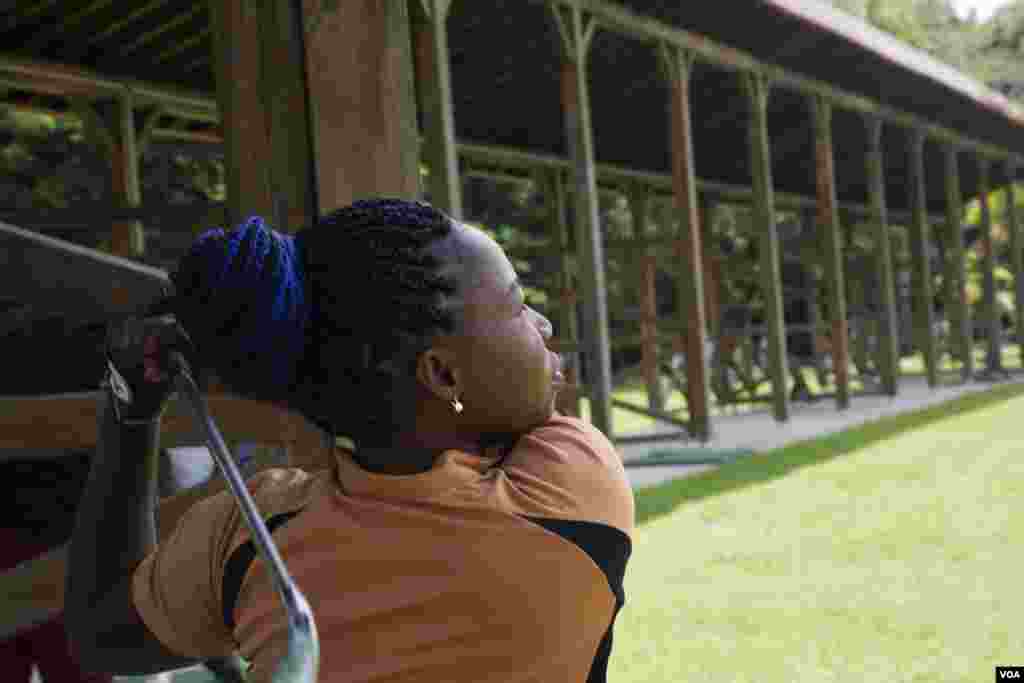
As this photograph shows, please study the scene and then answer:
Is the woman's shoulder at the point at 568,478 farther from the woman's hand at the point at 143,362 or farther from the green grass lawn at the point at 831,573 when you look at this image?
the green grass lawn at the point at 831,573

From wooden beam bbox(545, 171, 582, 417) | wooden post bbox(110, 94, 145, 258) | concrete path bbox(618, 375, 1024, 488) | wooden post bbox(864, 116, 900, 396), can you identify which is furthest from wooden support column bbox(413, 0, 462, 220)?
wooden post bbox(864, 116, 900, 396)

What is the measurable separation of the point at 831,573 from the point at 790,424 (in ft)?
24.2

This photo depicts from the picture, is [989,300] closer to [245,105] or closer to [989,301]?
[989,301]

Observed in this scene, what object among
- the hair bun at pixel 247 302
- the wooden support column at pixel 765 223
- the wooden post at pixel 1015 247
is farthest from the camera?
the wooden post at pixel 1015 247

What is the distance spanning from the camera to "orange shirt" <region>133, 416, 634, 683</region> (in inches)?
47.5

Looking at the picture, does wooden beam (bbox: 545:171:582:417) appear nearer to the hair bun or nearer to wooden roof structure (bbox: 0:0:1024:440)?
wooden roof structure (bbox: 0:0:1024:440)

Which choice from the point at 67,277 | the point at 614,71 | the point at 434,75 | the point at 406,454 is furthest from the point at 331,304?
the point at 614,71

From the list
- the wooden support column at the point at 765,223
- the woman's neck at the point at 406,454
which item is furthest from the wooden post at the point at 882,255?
the woman's neck at the point at 406,454

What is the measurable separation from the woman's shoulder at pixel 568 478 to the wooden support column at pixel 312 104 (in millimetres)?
1989

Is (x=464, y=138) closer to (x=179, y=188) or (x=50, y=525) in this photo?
(x=179, y=188)

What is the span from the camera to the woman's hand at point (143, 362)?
1.26 meters

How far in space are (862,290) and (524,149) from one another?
33.2 feet

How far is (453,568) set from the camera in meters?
1.21

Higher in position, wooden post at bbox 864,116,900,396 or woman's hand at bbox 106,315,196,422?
woman's hand at bbox 106,315,196,422
